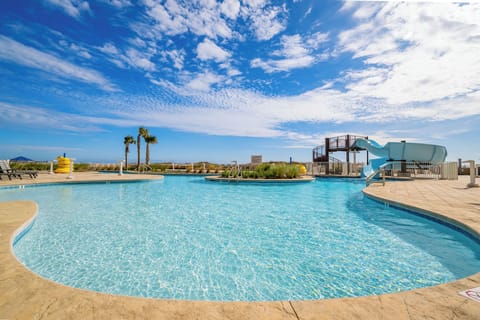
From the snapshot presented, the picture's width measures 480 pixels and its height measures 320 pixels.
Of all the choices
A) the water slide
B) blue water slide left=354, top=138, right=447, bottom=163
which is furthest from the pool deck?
blue water slide left=354, top=138, right=447, bottom=163

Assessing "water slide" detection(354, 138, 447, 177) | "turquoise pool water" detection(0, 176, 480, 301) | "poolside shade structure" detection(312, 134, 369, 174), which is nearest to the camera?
"turquoise pool water" detection(0, 176, 480, 301)

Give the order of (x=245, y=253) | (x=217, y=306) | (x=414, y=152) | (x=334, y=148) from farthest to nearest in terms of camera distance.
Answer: (x=334, y=148) < (x=414, y=152) < (x=245, y=253) < (x=217, y=306)

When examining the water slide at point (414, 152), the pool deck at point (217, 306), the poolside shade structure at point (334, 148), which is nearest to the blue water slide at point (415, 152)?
the water slide at point (414, 152)

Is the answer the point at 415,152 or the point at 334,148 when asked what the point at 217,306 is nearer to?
the point at 415,152

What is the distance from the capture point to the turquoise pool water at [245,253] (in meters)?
2.50

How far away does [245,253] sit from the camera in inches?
133

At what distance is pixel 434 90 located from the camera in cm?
1209

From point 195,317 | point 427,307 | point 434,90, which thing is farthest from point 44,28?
point 434,90

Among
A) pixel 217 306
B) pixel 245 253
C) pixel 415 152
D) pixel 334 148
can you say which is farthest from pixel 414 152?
pixel 217 306

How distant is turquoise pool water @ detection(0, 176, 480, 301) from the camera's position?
250cm

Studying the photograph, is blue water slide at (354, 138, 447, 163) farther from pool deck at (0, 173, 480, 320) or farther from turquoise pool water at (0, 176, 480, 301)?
pool deck at (0, 173, 480, 320)

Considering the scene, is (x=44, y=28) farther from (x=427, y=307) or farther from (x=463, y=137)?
(x=463, y=137)

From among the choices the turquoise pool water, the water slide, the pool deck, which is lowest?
the turquoise pool water

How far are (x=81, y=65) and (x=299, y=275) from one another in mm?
18266
